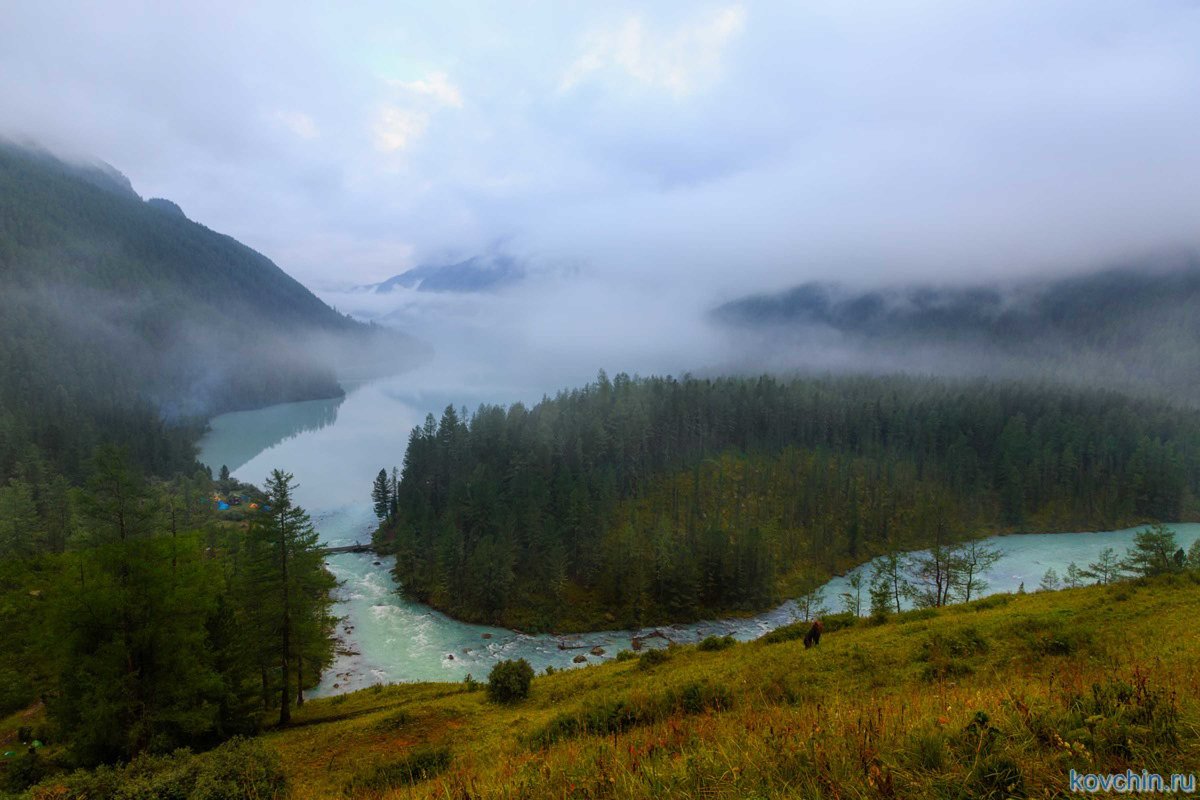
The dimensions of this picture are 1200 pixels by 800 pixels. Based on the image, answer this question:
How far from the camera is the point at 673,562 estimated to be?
71.1 meters

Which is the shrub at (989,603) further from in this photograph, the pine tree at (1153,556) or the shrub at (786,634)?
the pine tree at (1153,556)

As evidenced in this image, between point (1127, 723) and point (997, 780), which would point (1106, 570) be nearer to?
point (1127, 723)

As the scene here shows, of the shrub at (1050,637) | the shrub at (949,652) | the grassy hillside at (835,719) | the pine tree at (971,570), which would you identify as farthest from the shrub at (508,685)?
the pine tree at (971,570)

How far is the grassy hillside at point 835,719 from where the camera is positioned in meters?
5.09

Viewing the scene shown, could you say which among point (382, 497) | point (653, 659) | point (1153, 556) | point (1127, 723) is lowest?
point (1153, 556)

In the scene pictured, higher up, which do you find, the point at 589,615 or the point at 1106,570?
the point at 1106,570

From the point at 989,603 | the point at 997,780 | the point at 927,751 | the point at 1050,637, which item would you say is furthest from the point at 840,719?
the point at 989,603

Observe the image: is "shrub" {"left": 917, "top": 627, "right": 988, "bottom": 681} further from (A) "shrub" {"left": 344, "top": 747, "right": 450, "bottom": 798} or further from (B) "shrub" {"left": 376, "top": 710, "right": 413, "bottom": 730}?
(B) "shrub" {"left": 376, "top": 710, "right": 413, "bottom": 730}

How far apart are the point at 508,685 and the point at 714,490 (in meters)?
82.3

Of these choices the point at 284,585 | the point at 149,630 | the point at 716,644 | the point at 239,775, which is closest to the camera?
the point at 239,775

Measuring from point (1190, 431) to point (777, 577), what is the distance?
17228 cm

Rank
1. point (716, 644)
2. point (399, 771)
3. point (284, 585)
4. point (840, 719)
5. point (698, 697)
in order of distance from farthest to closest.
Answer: point (284, 585), point (716, 644), point (698, 697), point (399, 771), point (840, 719)

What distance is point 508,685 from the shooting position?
24.6 m

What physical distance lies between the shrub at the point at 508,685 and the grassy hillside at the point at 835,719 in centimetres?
65
